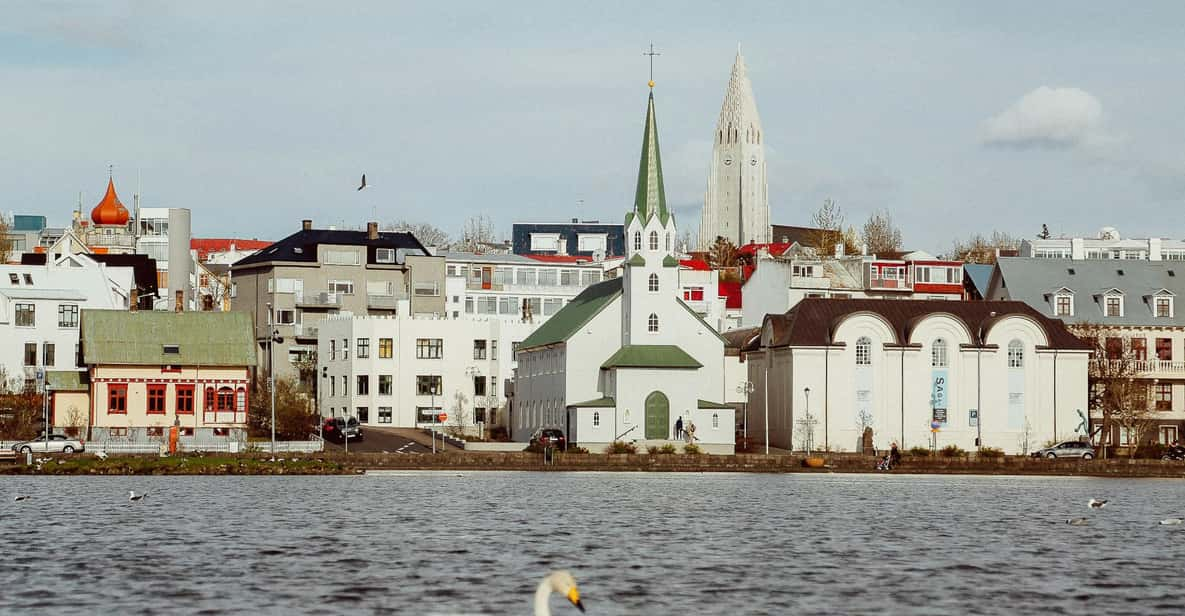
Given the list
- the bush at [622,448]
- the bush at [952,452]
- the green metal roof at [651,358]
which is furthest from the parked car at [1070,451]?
the bush at [622,448]

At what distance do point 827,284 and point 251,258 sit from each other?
46.6 m

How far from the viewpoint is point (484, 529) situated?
204 feet

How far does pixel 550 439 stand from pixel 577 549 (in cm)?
5970

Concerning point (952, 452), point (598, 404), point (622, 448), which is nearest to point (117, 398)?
point (598, 404)

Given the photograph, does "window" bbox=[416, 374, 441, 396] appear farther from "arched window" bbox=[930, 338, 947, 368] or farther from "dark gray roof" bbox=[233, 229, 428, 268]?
"arched window" bbox=[930, 338, 947, 368]

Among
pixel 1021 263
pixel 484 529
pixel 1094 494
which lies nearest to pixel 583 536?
pixel 484 529

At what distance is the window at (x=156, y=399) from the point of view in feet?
380

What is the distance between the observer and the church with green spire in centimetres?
11738

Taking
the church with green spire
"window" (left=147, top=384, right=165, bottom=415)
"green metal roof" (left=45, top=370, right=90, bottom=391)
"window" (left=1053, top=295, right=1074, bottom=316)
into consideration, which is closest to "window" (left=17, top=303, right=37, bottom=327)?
"green metal roof" (left=45, top=370, right=90, bottom=391)

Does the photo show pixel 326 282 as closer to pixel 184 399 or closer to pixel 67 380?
pixel 184 399

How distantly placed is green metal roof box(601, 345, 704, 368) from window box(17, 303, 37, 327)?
3671 cm

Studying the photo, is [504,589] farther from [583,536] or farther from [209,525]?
[209,525]

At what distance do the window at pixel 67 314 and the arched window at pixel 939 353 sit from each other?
5471 cm

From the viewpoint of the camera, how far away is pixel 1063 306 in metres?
133
